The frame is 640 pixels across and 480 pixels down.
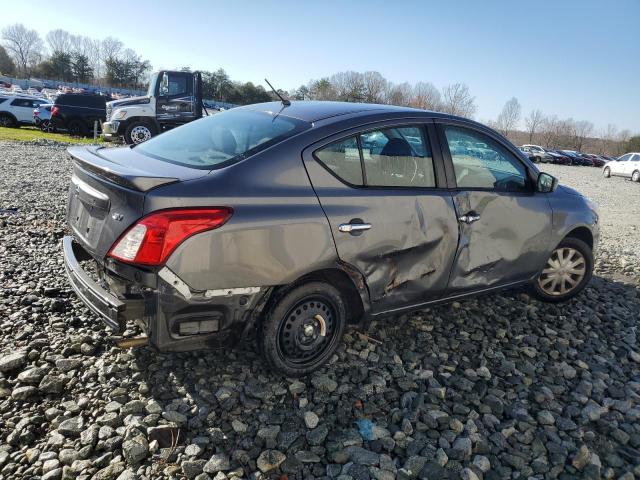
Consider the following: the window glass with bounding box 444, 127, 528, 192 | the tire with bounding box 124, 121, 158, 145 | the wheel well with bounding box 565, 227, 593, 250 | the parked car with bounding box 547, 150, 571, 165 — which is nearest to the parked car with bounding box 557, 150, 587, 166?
the parked car with bounding box 547, 150, 571, 165

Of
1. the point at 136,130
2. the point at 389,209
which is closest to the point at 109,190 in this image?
the point at 389,209

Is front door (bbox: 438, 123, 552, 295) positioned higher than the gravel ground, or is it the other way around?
front door (bbox: 438, 123, 552, 295)

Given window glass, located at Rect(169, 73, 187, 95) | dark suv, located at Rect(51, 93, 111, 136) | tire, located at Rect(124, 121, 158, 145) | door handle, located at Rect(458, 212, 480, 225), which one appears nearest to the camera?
door handle, located at Rect(458, 212, 480, 225)

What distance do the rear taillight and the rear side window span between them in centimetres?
84

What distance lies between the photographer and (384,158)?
122 inches

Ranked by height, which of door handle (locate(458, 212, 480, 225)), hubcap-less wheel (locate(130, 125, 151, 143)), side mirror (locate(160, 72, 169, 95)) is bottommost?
hubcap-less wheel (locate(130, 125, 151, 143))

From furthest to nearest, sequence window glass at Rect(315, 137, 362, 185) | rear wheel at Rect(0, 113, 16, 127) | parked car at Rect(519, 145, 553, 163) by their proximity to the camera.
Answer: parked car at Rect(519, 145, 553, 163) → rear wheel at Rect(0, 113, 16, 127) → window glass at Rect(315, 137, 362, 185)

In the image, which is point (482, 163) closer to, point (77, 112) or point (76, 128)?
point (77, 112)

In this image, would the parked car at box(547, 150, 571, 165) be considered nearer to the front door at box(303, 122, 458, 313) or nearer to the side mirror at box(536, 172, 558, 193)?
the side mirror at box(536, 172, 558, 193)

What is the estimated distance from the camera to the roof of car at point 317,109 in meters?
3.09

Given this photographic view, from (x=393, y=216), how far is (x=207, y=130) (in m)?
1.47

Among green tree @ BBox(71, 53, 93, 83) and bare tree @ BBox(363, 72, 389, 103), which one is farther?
green tree @ BBox(71, 53, 93, 83)

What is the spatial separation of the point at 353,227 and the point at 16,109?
2694cm

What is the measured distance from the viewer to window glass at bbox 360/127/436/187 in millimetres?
3006
